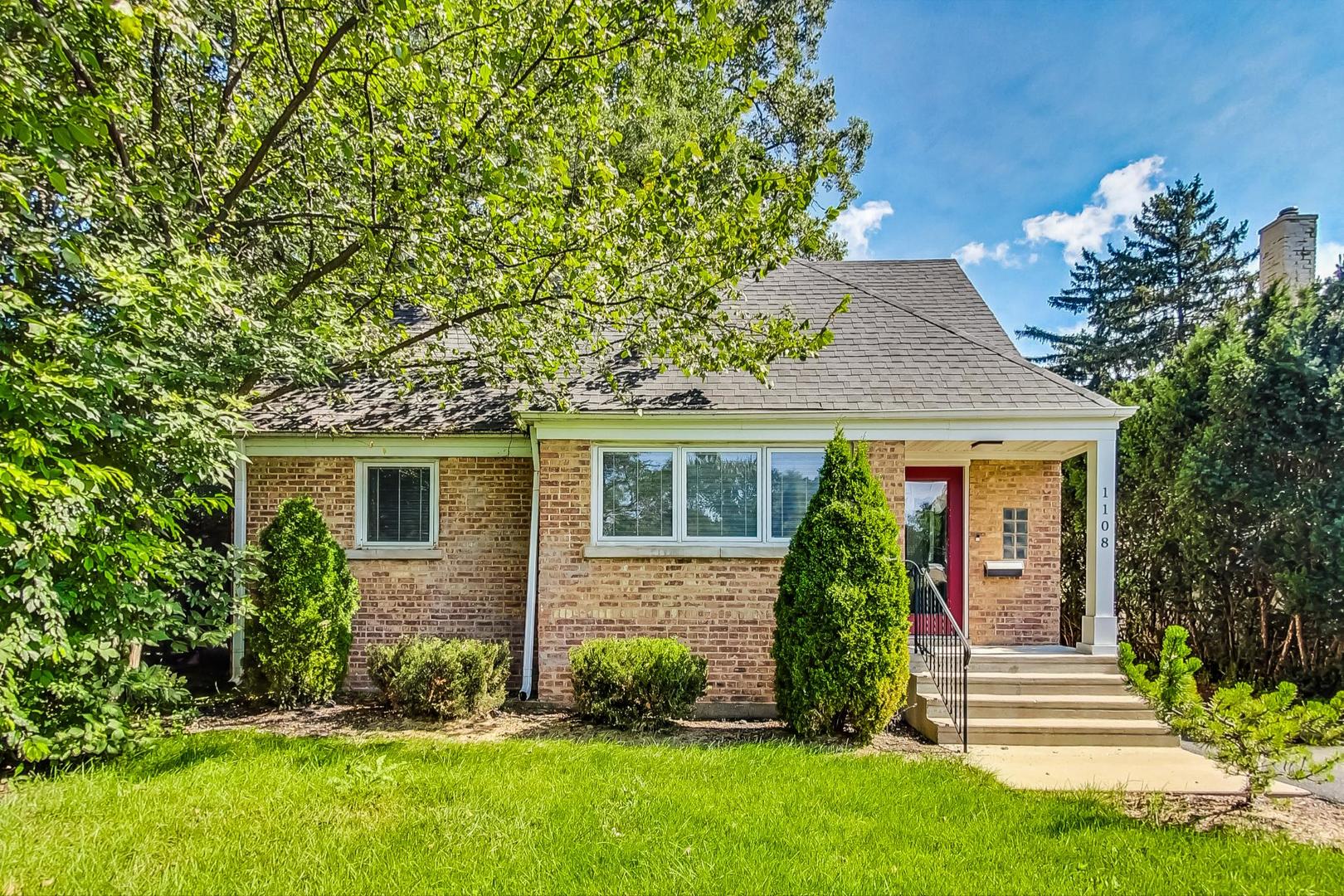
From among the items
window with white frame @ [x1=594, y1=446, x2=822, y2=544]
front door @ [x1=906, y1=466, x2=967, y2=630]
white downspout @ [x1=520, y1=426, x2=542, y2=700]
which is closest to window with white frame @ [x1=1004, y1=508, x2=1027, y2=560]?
front door @ [x1=906, y1=466, x2=967, y2=630]

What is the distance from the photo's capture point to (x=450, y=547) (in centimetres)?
774

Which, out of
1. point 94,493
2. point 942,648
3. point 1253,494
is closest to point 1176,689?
point 942,648

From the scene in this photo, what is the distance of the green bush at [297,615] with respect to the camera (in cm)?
648

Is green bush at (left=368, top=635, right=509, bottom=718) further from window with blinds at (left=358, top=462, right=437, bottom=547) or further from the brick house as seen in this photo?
window with blinds at (left=358, top=462, right=437, bottom=547)

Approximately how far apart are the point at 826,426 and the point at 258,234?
6.33 meters

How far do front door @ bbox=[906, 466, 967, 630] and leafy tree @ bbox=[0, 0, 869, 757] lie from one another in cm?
354

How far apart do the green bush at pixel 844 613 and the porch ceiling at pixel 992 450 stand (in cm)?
184

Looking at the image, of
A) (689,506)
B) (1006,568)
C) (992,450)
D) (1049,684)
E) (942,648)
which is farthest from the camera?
(1006,568)

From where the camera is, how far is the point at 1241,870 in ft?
11.5

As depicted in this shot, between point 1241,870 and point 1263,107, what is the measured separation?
1110 cm

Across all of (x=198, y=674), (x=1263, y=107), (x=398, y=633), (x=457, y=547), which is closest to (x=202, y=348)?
(x=457, y=547)

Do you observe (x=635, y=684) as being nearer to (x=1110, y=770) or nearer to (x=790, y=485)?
(x=790, y=485)

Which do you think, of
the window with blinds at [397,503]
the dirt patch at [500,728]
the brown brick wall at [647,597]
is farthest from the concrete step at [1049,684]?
the window with blinds at [397,503]

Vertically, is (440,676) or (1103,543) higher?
(1103,543)
